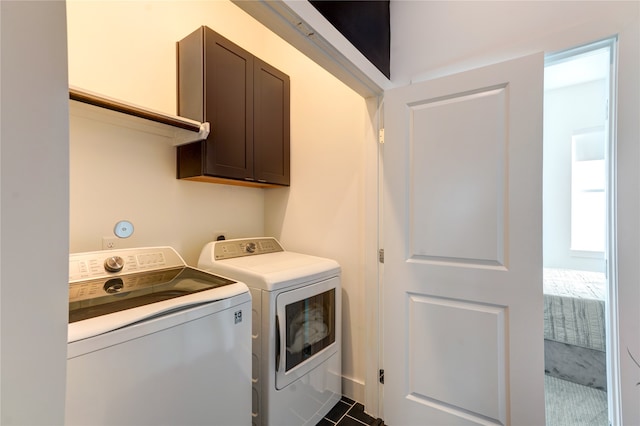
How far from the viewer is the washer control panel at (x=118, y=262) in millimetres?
1260

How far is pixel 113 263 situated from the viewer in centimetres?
136

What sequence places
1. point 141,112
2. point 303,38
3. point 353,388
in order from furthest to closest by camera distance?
point 353,388 → point 141,112 → point 303,38

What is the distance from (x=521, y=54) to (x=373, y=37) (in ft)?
2.40

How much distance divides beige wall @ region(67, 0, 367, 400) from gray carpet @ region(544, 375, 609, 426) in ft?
4.02

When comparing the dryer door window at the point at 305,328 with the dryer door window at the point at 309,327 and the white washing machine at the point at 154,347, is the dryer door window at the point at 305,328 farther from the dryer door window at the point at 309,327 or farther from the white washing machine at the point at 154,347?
the white washing machine at the point at 154,347

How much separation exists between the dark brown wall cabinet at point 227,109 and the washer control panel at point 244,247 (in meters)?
0.43

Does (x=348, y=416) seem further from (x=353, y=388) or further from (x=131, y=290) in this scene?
(x=131, y=290)

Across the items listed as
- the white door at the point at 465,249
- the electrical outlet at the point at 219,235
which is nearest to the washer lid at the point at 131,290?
the electrical outlet at the point at 219,235

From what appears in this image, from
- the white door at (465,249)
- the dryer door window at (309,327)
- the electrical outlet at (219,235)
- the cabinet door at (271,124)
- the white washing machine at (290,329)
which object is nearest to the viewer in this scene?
the white door at (465,249)

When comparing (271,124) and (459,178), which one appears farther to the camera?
(271,124)

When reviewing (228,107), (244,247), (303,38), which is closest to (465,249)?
(303,38)

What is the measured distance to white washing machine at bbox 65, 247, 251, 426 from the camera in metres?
0.82

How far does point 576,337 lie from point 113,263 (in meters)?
3.06

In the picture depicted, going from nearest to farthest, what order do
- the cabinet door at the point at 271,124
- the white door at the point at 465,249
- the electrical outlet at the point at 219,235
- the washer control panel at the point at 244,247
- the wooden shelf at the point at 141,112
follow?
1. the wooden shelf at the point at 141,112
2. the white door at the point at 465,249
3. the washer control panel at the point at 244,247
4. the cabinet door at the point at 271,124
5. the electrical outlet at the point at 219,235
